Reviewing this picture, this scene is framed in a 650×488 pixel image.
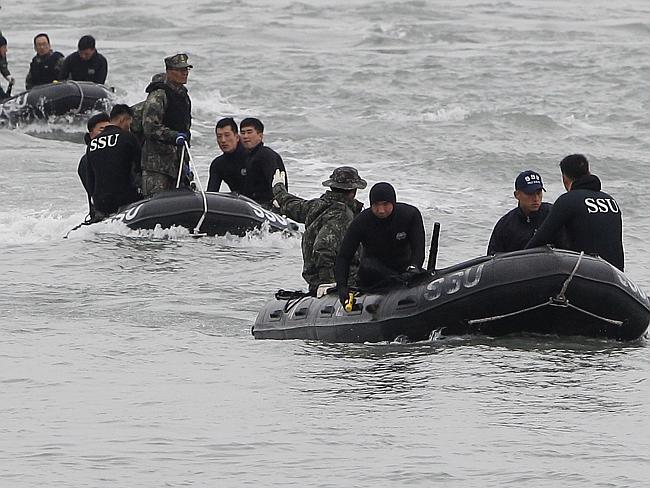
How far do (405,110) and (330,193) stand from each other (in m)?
16.8

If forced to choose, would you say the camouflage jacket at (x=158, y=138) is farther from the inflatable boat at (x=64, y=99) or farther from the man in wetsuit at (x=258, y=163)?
the inflatable boat at (x=64, y=99)

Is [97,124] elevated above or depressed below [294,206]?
above

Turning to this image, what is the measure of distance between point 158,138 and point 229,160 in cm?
69

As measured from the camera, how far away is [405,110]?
26.5 metres

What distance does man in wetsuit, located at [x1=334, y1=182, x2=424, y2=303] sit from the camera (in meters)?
9.33

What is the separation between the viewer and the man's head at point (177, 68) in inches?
519

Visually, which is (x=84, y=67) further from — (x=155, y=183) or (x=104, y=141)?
(x=104, y=141)

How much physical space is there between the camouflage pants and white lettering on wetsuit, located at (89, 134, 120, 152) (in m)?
0.49

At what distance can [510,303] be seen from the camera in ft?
29.3

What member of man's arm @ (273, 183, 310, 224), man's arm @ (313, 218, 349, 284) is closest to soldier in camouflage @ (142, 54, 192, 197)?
man's arm @ (273, 183, 310, 224)

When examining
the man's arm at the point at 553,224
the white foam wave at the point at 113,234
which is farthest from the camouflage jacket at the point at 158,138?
the man's arm at the point at 553,224

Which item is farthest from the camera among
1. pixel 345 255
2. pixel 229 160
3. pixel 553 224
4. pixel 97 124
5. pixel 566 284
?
pixel 97 124

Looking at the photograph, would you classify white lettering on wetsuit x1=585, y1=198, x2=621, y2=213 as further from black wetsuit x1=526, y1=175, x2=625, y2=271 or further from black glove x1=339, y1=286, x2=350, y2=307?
black glove x1=339, y1=286, x2=350, y2=307

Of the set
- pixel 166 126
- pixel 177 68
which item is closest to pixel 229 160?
pixel 166 126
